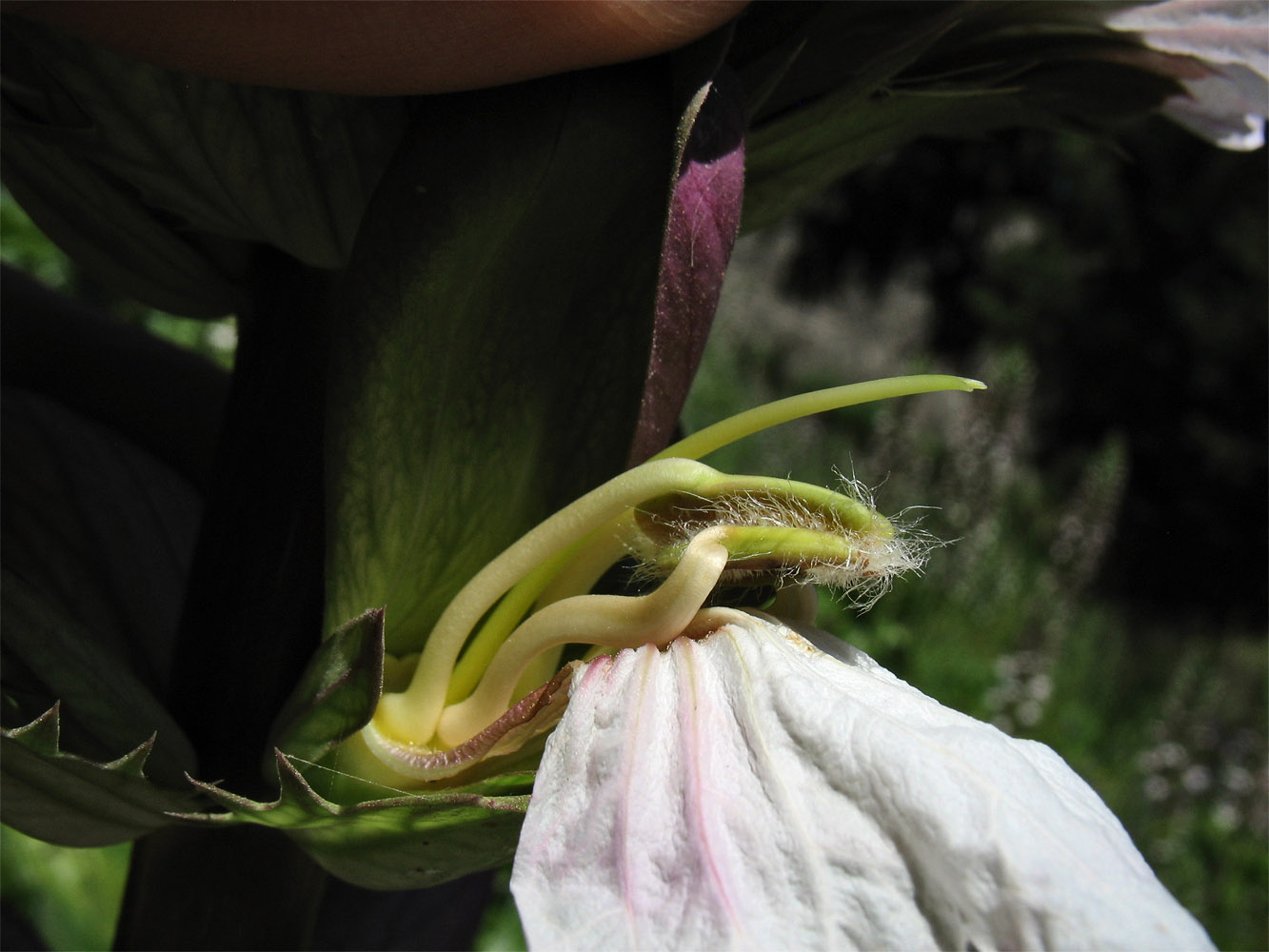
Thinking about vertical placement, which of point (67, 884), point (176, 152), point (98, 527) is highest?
point (176, 152)

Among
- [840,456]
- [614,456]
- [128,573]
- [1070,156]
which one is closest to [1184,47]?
[614,456]

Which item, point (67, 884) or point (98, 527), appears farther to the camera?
point (67, 884)

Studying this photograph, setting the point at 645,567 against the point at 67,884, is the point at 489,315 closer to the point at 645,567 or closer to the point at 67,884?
the point at 645,567

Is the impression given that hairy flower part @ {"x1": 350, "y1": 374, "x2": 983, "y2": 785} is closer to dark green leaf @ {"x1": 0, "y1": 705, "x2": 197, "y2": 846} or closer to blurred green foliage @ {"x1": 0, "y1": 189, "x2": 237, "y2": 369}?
dark green leaf @ {"x1": 0, "y1": 705, "x2": 197, "y2": 846}

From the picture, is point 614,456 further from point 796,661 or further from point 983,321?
point 983,321

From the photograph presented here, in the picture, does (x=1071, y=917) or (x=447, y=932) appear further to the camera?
(x=447, y=932)

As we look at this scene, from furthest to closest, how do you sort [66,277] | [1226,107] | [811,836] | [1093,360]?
[1093,360] → [66,277] → [1226,107] → [811,836]

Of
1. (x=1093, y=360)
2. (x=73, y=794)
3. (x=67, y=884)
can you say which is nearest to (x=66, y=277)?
→ (x=67, y=884)

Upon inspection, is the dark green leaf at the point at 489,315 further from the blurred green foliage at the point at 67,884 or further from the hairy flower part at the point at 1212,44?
the blurred green foliage at the point at 67,884
